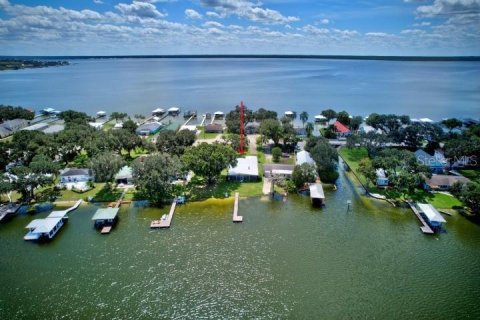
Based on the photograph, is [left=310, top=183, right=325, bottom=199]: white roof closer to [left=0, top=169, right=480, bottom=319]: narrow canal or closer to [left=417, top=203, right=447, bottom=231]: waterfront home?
[left=0, top=169, right=480, bottom=319]: narrow canal

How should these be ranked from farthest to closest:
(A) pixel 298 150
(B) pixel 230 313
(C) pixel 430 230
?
(A) pixel 298 150
(C) pixel 430 230
(B) pixel 230 313

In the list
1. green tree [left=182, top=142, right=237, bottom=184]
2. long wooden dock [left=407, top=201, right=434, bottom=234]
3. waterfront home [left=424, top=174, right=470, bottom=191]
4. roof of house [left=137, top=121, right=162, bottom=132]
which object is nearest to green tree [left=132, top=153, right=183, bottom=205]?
green tree [left=182, top=142, right=237, bottom=184]

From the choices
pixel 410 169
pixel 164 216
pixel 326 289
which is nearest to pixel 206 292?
pixel 326 289

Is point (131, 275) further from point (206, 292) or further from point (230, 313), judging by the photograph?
point (230, 313)

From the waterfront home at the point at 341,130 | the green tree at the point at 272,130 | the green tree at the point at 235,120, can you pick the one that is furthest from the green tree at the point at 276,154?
the waterfront home at the point at 341,130

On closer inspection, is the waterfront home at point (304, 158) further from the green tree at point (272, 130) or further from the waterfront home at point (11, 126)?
the waterfront home at point (11, 126)

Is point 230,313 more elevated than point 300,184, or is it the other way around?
point 300,184
